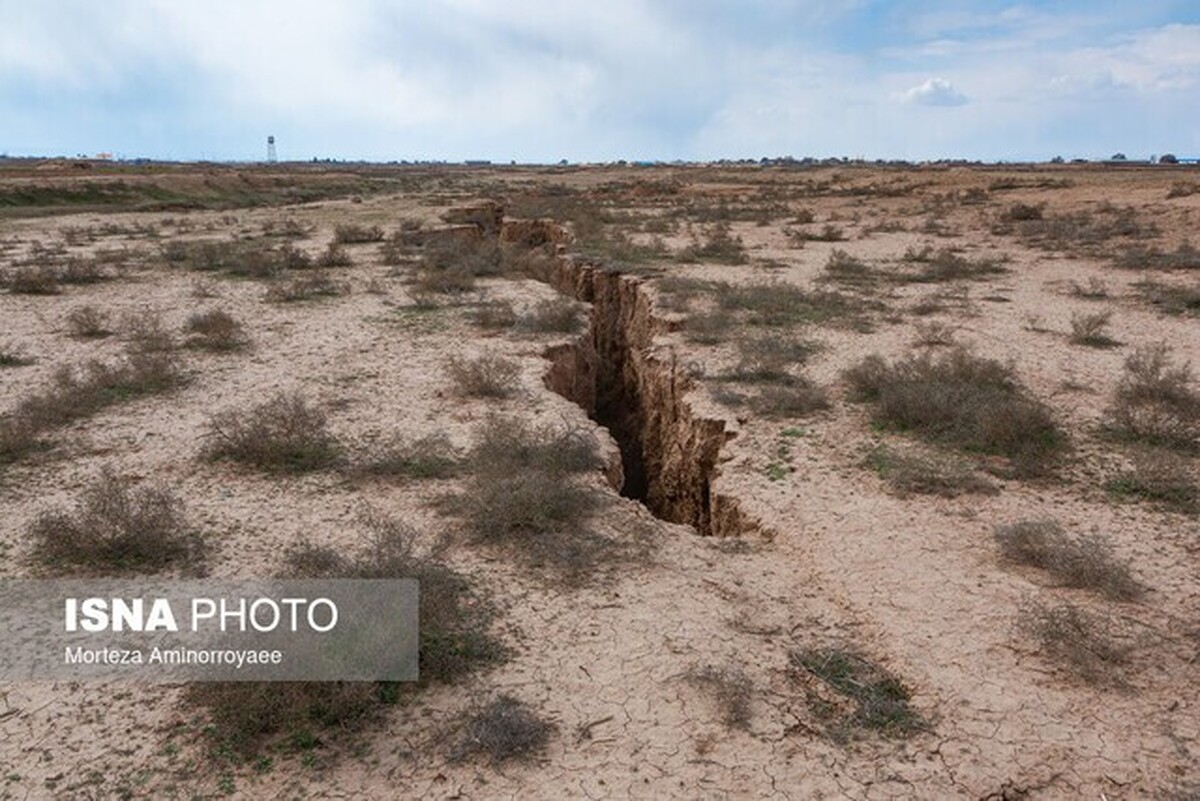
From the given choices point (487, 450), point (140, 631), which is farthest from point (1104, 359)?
point (140, 631)

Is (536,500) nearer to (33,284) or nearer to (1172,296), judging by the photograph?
(1172,296)

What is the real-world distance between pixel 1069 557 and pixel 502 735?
12.2 ft

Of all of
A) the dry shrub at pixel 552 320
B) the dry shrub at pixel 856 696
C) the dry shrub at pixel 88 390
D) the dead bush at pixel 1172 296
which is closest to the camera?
the dry shrub at pixel 856 696

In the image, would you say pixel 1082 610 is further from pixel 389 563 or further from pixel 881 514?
pixel 389 563

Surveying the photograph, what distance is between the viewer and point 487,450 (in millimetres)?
6598

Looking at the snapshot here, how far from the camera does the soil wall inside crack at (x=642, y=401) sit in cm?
785

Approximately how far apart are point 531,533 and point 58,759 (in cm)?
290

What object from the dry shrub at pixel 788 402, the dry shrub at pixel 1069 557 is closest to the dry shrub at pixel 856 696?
the dry shrub at pixel 1069 557

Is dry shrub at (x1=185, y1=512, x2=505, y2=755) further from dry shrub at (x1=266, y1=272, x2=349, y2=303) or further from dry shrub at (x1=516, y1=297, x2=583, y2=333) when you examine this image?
dry shrub at (x1=266, y1=272, x2=349, y2=303)

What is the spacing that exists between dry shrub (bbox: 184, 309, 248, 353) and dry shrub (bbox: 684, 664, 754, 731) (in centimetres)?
829

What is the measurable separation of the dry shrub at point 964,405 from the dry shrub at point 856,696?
3.02m

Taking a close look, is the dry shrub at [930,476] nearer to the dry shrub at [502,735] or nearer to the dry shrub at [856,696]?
the dry shrub at [856,696]

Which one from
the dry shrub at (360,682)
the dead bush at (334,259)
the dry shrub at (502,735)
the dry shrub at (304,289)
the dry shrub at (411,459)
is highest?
the dead bush at (334,259)

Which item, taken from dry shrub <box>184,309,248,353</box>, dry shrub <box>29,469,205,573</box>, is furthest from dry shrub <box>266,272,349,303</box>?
dry shrub <box>29,469,205,573</box>
